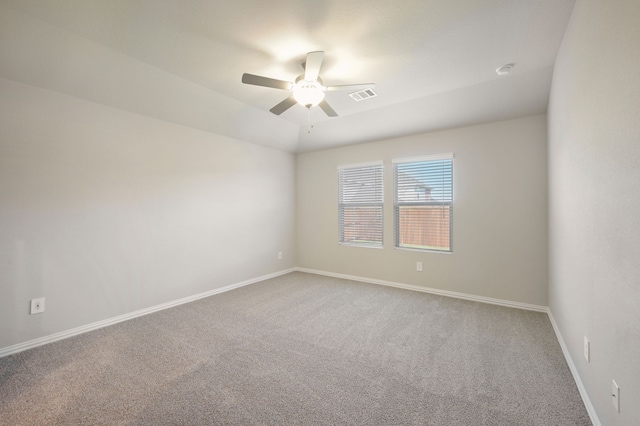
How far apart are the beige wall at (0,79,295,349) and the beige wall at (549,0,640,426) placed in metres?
4.07

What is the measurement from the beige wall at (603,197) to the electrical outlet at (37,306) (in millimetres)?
4203

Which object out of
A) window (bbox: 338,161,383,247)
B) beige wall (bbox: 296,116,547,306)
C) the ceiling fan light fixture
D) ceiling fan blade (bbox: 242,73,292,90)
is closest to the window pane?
beige wall (bbox: 296,116,547,306)

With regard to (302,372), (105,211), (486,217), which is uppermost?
(105,211)

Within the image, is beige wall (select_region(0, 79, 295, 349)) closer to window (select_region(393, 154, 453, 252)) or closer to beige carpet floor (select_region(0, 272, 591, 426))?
beige carpet floor (select_region(0, 272, 591, 426))

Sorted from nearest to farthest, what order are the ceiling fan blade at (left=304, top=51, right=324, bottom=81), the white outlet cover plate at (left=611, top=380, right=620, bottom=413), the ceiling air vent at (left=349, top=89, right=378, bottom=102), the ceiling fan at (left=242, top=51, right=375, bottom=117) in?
the white outlet cover plate at (left=611, top=380, right=620, bottom=413) → the ceiling fan blade at (left=304, top=51, right=324, bottom=81) → the ceiling fan at (left=242, top=51, right=375, bottom=117) → the ceiling air vent at (left=349, top=89, right=378, bottom=102)

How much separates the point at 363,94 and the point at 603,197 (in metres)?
2.60

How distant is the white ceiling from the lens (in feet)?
6.28

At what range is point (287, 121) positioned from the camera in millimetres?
4441

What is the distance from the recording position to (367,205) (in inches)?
187

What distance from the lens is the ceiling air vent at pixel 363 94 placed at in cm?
325

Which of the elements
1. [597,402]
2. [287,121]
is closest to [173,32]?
[287,121]

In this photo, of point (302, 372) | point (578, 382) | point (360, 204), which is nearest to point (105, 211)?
point (302, 372)

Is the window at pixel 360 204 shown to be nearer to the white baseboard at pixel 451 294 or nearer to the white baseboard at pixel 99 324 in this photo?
the white baseboard at pixel 451 294

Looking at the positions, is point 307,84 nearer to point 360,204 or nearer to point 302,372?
point 302,372
